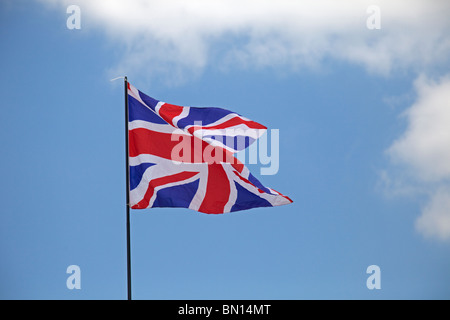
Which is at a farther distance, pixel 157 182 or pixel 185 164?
pixel 185 164

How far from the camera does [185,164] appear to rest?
95.1 feet

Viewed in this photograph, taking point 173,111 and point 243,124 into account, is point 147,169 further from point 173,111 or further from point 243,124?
point 243,124

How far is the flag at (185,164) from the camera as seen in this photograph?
28.3 metres

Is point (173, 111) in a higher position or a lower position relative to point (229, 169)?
higher

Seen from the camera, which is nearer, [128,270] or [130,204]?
[128,270]

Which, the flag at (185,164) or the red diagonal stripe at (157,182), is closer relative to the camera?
the red diagonal stripe at (157,182)

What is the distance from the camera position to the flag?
92.7ft

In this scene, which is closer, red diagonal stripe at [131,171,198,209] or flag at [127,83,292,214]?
red diagonal stripe at [131,171,198,209]

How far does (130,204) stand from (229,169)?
4.39m

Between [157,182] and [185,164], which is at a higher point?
[185,164]
